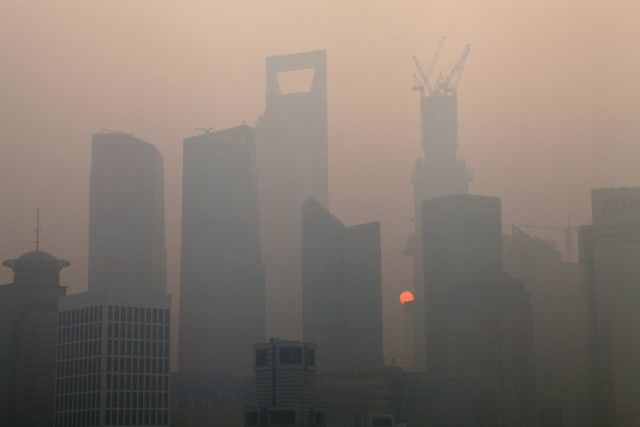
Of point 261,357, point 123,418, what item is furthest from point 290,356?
point 123,418

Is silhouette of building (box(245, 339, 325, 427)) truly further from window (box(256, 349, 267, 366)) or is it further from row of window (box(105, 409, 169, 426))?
row of window (box(105, 409, 169, 426))

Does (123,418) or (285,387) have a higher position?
(285,387)

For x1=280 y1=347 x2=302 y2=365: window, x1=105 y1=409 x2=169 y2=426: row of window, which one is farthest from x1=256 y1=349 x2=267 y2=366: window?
x1=105 y1=409 x2=169 y2=426: row of window

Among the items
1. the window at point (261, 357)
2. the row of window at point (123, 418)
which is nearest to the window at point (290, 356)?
the window at point (261, 357)

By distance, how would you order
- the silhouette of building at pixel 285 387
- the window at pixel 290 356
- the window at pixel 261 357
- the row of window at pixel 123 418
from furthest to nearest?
1. the row of window at pixel 123 418
2. the window at pixel 261 357
3. the window at pixel 290 356
4. the silhouette of building at pixel 285 387

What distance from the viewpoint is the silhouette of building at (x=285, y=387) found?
188 meters

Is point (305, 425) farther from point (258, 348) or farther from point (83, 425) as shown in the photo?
point (83, 425)

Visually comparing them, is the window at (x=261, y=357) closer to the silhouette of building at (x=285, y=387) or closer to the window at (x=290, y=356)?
the silhouette of building at (x=285, y=387)

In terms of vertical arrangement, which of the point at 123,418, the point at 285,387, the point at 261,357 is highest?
the point at 261,357

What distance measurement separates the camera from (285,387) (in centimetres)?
19075

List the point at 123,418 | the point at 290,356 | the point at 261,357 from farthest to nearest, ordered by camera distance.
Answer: the point at 123,418
the point at 261,357
the point at 290,356

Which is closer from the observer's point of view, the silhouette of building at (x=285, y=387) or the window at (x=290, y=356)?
the silhouette of building at (x=285, y=387)

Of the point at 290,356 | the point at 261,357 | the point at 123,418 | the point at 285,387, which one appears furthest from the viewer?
the point at 123,418

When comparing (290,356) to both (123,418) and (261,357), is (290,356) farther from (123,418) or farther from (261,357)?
(123,418)
